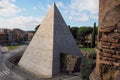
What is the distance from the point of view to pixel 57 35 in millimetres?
34562

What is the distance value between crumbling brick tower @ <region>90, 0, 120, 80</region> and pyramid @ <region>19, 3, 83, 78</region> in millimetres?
27715

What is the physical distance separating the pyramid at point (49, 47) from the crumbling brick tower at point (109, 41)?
27715 millimetres

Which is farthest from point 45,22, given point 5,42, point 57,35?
point 5,42

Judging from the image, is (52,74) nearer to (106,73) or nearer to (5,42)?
(106,73)

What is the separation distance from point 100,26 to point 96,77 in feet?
2.98

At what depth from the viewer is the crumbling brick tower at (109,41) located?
3713 millimetres

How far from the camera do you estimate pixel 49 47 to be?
110 ft

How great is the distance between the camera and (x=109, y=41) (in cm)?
384

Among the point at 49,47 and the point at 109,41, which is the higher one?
the point at 109,41

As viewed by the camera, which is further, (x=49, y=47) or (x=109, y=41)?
(x=49, y=47)

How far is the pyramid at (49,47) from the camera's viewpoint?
3266 cm

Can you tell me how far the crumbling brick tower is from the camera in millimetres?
3713

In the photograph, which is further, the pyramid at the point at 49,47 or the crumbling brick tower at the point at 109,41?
the pyramid at the point at 49,47

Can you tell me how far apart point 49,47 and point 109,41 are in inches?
1171
